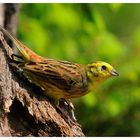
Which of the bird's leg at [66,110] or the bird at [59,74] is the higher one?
the bird at [59,74]

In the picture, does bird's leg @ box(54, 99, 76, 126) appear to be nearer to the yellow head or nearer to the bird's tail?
the yellow head

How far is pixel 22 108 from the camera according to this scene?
631 centimetres

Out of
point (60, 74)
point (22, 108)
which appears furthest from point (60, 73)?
point (22, 108)

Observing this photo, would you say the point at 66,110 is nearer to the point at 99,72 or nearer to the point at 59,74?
the point at 59,74

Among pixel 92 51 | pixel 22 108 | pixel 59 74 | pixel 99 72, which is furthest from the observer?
pixel 92 51

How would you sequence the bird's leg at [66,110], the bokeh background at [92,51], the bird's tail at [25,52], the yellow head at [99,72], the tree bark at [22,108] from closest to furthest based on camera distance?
1. the tree bark at [22,108]
2. the bird's tail at [25,52]
3. the bird's leg at [66,110]
4. the yellow head at [99,72]
5. the bokeh background at [92,51]

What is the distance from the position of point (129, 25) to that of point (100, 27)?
13.8 feet

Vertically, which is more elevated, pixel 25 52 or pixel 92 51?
pixel 25 52

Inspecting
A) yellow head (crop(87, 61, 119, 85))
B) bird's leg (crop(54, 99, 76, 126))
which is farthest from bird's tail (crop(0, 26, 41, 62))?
yellow head (crop(87, 61, 119, 85))

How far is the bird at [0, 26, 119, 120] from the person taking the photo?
21.2 ft

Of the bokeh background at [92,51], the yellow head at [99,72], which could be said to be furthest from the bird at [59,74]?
the bokeh background at [92,51]

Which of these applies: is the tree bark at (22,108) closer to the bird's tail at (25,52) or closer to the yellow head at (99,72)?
the bird's tail at (25,52)

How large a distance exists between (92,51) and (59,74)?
12.1 feet

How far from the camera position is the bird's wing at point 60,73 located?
21.3 ft
